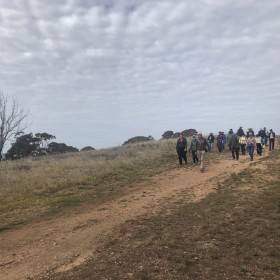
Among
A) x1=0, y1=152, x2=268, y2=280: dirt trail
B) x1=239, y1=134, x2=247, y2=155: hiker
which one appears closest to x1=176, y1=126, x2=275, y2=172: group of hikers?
x1=239, y1=134, x2=247, y2=155: hiker

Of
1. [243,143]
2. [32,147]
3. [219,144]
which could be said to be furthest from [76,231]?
[32,147]

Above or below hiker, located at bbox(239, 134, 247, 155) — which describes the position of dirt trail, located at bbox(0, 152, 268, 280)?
below

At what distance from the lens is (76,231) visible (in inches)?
347

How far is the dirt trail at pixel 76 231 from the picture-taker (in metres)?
6.89

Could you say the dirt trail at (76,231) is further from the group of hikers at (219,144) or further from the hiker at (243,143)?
the hiker at (243,143)

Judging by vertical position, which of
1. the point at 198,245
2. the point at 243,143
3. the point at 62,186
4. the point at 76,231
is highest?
the point at 243,143

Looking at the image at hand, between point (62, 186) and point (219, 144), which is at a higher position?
point (219, 144)

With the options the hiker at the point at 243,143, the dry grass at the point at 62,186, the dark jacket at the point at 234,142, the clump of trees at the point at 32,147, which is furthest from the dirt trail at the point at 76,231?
the clump of trees at the point at 32,147

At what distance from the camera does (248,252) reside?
676cm

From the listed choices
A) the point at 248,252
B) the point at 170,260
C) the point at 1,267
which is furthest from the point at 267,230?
the point at 1,267

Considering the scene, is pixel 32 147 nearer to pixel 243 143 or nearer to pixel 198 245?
pixel 243 143

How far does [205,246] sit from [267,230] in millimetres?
1606

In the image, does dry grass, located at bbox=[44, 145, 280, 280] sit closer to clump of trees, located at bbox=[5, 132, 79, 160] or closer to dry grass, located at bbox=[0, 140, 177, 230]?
dry grass, located at bbox=[0, 140, 177, 230]

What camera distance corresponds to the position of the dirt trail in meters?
6.89
